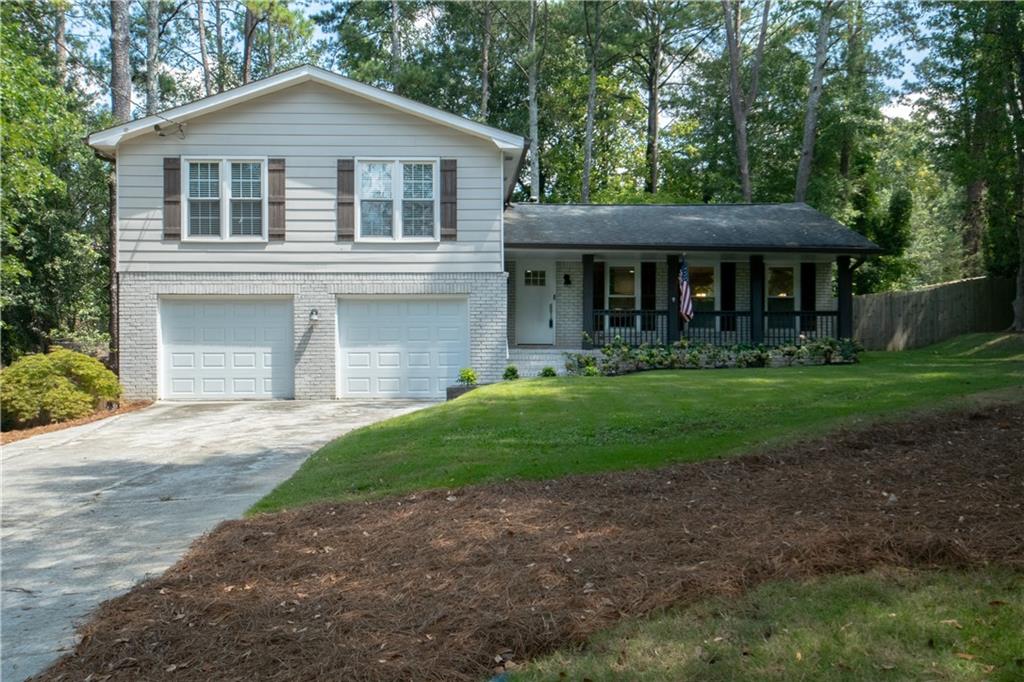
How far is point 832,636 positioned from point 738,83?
30482 millimetres

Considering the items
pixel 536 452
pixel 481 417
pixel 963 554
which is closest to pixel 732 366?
pixel 481 417

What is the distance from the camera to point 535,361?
17844 mm

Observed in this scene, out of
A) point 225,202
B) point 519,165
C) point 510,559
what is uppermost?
point 519,165

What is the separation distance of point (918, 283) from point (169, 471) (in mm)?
49163

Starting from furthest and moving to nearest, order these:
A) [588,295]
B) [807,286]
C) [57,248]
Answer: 1. [57,248]
2. [807,286]
3. [588,295]

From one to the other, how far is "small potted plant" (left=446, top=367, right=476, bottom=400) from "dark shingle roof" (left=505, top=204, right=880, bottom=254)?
3821mm

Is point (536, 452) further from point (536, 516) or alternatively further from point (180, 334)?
point (180, 334)

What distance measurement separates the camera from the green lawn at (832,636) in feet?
11.3

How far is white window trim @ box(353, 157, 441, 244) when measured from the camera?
55.9 ft

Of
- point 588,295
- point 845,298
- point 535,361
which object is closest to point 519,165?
point 588,295

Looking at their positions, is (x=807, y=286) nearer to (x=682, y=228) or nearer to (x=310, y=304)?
(x=682, y=228)

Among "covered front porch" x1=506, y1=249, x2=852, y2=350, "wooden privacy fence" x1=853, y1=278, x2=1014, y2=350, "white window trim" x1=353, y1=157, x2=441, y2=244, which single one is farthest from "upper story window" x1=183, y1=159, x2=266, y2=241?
"wooden privacy fence" x1=853, y1=278, x2=1014, y2=350

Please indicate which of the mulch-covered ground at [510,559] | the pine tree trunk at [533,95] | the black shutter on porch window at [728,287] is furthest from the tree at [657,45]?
the mulch-covered ground at [510,559]

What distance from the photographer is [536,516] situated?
6.01 metres
